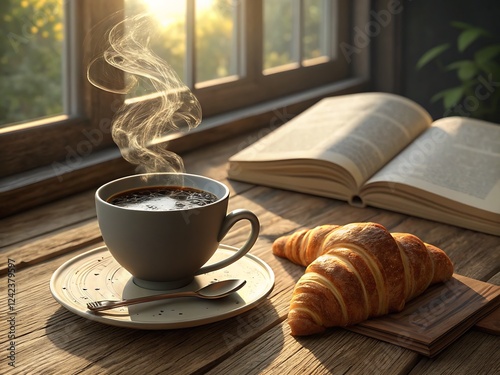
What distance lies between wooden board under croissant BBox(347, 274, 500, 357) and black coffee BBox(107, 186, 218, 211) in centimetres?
25

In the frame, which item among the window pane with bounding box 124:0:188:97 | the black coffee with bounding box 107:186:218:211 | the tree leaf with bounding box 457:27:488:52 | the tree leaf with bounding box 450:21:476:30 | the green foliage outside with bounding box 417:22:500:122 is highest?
the window pane with bounding box 124:0:188:97

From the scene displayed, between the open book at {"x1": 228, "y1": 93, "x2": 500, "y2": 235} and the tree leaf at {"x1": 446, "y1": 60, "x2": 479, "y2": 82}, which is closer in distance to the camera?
the open book at {"x1": 228, "y1": 93, "x2": 500, "y2": 235}

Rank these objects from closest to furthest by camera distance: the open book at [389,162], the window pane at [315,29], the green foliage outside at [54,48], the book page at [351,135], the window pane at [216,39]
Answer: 1. the open book at [389,162]
2. the book page at [351,135]
3. the green foliage outside at [54,48]
4. the window pane at [216,39]
5. the window pane at [315,29]

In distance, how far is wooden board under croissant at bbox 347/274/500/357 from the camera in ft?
2.63

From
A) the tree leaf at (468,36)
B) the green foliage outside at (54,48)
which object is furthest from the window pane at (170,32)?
the tree leaf at (468,36)

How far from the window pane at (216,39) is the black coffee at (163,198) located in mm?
971

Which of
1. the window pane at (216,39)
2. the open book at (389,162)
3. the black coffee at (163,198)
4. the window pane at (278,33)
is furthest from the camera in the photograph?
the window pane at (278,33)

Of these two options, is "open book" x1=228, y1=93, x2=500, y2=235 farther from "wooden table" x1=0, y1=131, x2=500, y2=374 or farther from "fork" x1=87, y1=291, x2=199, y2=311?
"fork" x1=87, y1=291, x2=199, y2=311

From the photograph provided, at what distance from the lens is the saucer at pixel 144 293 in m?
0.79

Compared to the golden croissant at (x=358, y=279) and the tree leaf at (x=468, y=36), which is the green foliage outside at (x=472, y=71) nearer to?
the tree leaf at (x=468, y=36)

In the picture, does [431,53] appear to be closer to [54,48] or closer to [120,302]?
[54,48]

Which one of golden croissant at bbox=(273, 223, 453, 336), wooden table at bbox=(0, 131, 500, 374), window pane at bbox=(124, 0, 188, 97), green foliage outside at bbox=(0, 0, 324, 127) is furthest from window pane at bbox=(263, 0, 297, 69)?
golden croissant at bbox=(273, 223, 453, 336)

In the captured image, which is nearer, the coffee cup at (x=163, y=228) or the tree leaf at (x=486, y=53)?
the coffee cup at (x=163, y=228)

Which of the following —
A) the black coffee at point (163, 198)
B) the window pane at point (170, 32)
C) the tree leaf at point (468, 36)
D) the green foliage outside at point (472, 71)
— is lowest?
the green foliage outside at point (472, 71)
